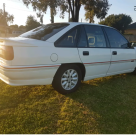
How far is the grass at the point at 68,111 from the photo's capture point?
2195 millimetres

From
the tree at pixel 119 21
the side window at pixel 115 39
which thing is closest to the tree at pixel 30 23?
the tree at pixel 119 21

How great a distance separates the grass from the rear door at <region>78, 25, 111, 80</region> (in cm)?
49

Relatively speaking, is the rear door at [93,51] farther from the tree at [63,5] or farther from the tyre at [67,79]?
the tree at [63,5]

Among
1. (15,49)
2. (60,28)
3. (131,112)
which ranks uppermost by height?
(60,28)

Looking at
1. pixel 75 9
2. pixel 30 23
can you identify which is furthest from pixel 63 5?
pixel 30 23

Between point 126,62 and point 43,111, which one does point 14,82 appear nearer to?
point 43,111

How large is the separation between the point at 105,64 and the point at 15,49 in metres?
2.36

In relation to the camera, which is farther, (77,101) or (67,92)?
(67,92)

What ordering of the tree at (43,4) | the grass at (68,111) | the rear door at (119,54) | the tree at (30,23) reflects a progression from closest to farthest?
the grass at (68,111) → the rear door at (119,54) → the tree at (43,4) → the tree at (30,23)

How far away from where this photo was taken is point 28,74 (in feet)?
9.06

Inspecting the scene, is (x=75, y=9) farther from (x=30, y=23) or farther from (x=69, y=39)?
(x=30, y=23)

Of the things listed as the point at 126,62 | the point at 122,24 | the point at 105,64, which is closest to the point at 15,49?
the point at 105,64

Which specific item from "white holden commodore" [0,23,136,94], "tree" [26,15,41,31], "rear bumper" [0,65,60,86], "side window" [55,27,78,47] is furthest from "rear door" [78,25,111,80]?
"tree" [26,15,41,31]

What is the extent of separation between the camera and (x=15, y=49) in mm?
2615
